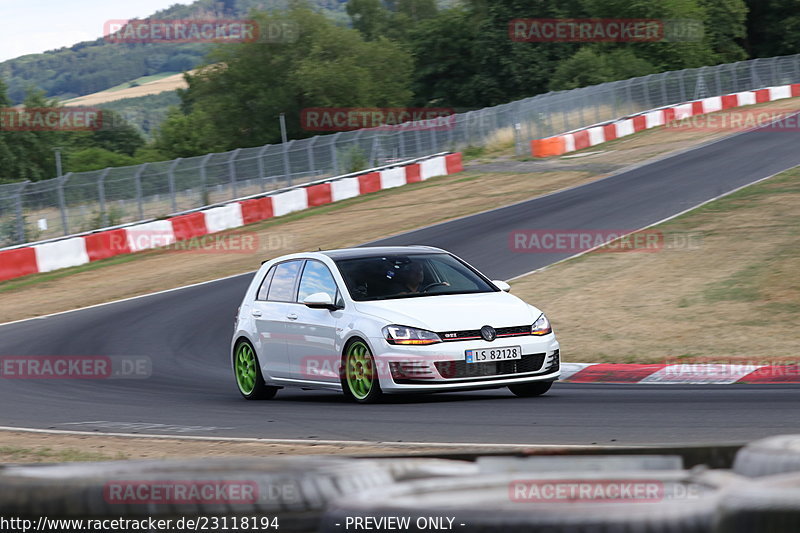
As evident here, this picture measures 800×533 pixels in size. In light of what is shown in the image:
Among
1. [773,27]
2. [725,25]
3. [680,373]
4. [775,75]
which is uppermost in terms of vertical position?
[725,25]

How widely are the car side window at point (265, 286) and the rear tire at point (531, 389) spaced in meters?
2.93

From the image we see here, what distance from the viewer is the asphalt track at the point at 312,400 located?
796cm

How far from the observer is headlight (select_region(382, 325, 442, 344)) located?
9519 millimetres

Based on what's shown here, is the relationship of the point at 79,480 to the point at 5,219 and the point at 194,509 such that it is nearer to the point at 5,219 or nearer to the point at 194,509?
the point at 194,509

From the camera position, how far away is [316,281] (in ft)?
35.6

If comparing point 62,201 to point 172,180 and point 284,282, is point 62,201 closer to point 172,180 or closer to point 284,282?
point 172,180

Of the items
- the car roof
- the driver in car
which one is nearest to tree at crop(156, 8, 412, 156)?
the car roof

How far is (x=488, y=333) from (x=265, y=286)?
301cm

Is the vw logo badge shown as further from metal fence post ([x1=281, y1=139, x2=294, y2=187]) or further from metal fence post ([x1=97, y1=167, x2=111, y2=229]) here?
metal fence post ([x1=281, y1=139, x2=294, y2=187])

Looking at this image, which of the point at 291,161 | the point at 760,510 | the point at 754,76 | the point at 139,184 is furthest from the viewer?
the point at 754,76

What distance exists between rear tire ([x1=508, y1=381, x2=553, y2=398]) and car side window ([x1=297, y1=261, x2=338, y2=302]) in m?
1.95
